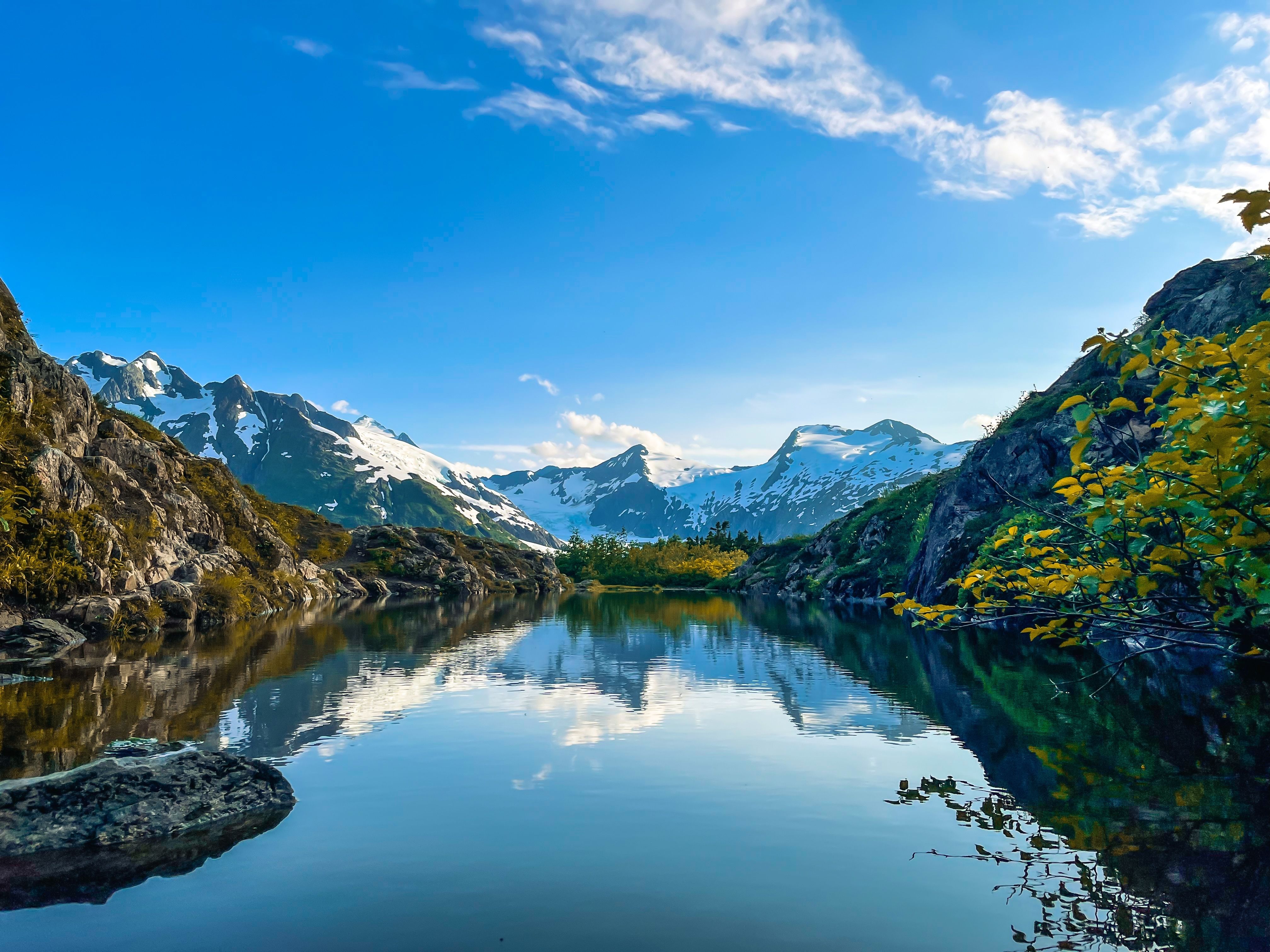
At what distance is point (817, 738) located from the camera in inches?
886

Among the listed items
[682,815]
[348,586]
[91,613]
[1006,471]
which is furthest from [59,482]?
[1006,471]

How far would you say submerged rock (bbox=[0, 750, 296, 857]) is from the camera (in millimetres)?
12836

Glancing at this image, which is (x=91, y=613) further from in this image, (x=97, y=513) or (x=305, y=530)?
(x=305, y=530)

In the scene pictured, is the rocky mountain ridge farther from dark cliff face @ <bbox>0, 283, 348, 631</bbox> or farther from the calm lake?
dark cliff face @ <bbox>0, 283, 348, 631</bbox>

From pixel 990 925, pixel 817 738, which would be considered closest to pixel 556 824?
pixel 990 925

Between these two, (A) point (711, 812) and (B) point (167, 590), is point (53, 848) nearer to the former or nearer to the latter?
(A) point (711, 812)

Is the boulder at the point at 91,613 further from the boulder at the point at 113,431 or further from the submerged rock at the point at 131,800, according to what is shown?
the submerged rock at the point at 131,800

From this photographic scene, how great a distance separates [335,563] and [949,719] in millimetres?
135946

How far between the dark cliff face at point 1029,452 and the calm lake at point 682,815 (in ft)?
160

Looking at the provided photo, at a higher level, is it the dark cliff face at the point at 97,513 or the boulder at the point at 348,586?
the dark cliff face at the point at 97,513

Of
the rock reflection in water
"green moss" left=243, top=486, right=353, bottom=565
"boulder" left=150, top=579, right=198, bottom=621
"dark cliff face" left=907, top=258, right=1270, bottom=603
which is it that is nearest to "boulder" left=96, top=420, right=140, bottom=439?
"boulder" left=150, top=579, right=198, bottom=621

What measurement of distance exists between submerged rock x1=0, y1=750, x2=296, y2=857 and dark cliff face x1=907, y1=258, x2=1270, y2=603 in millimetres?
65616

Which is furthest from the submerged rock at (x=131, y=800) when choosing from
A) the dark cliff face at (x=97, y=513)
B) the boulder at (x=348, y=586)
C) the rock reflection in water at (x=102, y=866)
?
the boulder at (x=348, y=586)

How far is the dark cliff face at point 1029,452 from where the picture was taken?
2803 inches
